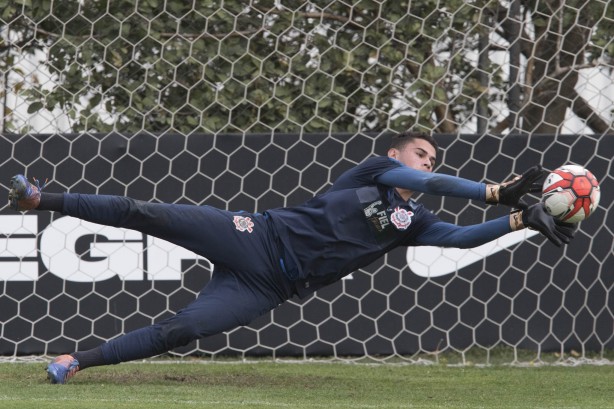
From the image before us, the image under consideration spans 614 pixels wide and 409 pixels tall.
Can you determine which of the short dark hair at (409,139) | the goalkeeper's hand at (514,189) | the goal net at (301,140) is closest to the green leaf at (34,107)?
the goal net at (301,140)

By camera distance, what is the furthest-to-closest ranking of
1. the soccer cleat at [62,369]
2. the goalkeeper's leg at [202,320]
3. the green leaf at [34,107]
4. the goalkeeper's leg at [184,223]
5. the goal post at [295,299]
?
the green leaf at [34,107], the goal post at [295,299], the soccer cleat at [62,369], the goalkeeper's leg at [202,320], the goalkeeper's leg at [184,223]

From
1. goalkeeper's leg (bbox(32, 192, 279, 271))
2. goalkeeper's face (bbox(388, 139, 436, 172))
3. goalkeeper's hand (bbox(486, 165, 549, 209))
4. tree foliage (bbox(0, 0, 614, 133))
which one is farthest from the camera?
tree foliage (bbox(0, 0, 614, 133))

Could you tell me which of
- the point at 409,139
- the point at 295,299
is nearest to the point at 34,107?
the point at 295,299

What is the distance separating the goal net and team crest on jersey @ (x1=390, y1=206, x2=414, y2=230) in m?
1.72

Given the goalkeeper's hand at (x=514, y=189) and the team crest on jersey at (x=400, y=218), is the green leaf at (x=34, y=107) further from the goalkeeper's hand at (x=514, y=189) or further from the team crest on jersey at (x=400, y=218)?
the goalkeeper's hand at (x=514, y=189)

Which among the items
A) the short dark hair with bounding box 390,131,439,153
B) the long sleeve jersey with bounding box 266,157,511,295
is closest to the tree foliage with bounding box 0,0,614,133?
the short dark hair with bounding box 390,131,439,153

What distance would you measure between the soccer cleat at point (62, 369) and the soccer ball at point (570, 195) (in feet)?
8.53

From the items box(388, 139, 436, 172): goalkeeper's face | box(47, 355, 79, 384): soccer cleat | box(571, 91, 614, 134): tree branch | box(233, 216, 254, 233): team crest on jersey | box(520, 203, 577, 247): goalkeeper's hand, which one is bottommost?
box(47, 355, 79, 384): soccer cleat

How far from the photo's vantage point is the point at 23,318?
734 cm

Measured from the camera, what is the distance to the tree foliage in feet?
25.2

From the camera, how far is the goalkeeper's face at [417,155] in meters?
5.91

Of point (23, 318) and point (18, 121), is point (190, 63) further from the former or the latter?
point (23, 318)

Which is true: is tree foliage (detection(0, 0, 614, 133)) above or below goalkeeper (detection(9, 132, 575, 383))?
above

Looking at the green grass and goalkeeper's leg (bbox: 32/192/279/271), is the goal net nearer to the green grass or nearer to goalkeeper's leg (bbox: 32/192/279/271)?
the green grass
